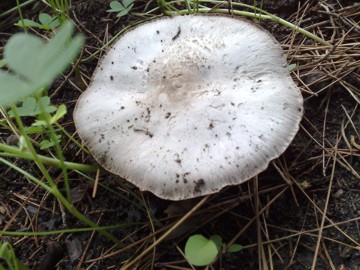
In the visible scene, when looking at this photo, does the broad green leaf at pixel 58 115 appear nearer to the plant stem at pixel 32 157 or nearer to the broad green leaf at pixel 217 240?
the plant stem at pixel 32 157

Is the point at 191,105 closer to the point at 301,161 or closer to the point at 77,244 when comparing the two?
the point at 301,161

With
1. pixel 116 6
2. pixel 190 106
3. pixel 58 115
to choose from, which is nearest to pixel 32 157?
pixel 58 115

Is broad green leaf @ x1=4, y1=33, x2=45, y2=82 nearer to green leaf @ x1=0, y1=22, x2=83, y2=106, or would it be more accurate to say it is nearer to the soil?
green leaf @ x1=0, y1=22, x2=83, y2=106

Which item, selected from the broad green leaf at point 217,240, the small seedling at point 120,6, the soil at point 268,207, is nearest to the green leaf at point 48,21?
the small seedling at point 120,6

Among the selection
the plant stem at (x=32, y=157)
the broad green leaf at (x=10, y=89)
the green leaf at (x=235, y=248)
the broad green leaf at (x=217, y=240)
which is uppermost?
the broad green leaf at (x=10, y=89)

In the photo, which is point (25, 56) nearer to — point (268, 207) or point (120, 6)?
point (268, 207)

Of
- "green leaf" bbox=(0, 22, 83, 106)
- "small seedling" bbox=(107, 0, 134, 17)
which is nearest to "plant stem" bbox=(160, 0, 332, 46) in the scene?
"small seedling" bbox=(107, 0, 134, 17)

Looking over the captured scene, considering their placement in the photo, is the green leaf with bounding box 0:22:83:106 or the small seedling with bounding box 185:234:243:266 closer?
the green leaf with bounding box 0:22:83:106
